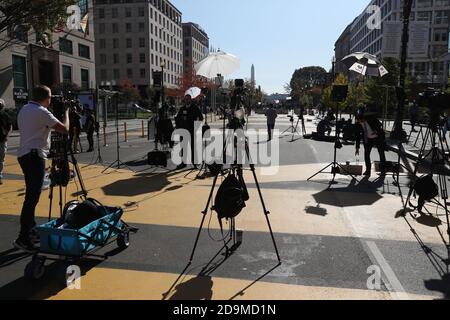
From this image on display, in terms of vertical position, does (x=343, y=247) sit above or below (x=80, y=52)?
below

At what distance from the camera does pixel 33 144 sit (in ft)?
17.6

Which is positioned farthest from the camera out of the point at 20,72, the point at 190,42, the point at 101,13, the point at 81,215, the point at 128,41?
the point at 190,42

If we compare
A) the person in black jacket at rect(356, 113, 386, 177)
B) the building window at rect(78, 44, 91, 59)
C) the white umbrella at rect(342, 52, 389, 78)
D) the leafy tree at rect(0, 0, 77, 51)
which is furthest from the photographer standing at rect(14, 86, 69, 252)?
the building window at rect(78, 44, 91, 59)

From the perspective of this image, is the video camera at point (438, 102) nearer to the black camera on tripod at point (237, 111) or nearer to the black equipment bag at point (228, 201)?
the black camera on tripod at point (237, 111)

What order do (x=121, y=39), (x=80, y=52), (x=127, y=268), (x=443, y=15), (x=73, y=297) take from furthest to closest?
(x=121, y=39) → (x=443, y=15) → (x=80, y=52) → (x=127, y=268) → (x=73, y=297)

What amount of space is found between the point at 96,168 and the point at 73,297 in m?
8.44

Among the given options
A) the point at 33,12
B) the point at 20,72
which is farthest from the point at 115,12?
the point at 33,12

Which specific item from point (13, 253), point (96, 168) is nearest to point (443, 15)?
point (96, 168)

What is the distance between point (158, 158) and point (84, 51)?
159ft

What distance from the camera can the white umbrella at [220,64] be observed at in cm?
989

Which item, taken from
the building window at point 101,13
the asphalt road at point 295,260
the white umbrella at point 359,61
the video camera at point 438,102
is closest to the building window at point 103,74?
the building window at point 101,13

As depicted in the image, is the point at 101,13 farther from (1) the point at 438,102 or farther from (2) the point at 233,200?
(2) the point at 233,200
